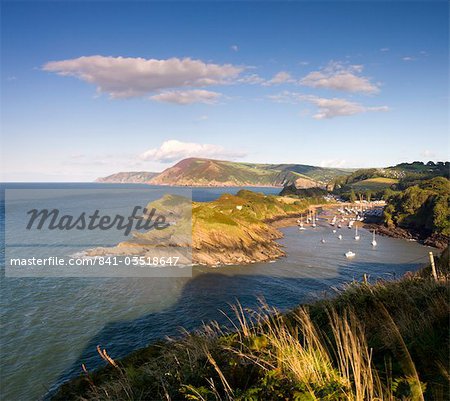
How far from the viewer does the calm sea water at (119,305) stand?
21.1m

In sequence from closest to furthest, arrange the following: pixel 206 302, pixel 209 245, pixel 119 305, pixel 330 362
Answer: pixel 330 362 < pixel 119 305 < pixel 206 302 < pixel 209 245

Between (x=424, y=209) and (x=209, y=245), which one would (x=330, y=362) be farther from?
(x=424, y=209)

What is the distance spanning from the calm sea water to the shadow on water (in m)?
0.08

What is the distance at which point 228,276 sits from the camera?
43344 millimetres

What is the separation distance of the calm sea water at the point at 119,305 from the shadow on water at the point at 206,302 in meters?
0.08

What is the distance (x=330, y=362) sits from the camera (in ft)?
16.6

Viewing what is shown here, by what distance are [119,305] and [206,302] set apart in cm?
907

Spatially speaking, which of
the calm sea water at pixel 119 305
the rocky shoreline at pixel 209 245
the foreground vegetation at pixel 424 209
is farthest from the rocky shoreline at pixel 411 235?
the rocky shoreline at pixel 209 245

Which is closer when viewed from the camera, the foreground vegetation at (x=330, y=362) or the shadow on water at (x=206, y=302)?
the foreground vegetation at (x=330, y=362)

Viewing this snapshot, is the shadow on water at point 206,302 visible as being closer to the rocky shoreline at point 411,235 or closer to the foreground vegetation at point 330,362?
the foreground vegetation at point 330,362

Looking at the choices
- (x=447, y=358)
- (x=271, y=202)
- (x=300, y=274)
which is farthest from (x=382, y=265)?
(x=271, y=202)

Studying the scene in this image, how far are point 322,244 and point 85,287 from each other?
163ft

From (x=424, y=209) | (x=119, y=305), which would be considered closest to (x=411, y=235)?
(x=424, y=209)

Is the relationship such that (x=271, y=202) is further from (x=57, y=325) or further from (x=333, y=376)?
(x=333, y=376)
